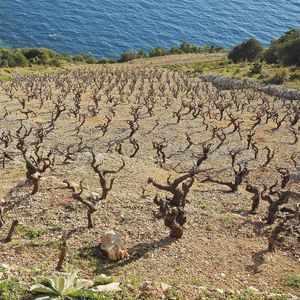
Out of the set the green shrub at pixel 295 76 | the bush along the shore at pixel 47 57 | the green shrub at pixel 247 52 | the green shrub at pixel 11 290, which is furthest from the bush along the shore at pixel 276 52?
the green shrub at pixel 11 290

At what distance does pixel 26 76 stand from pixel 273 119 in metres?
57.7

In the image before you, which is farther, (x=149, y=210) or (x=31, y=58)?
(x=31, y=58)

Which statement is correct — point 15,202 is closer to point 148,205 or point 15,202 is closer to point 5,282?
point 148,205

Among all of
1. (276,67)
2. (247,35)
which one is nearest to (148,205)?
(276,67)

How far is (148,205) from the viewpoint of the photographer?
2478 centimetres

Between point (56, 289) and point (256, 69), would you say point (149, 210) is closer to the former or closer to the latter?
point (56, 289)

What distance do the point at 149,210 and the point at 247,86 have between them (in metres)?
58.6

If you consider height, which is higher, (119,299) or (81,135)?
(119,299)

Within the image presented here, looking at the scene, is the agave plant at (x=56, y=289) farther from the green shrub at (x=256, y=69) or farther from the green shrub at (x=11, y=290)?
the green shrub at (x=256, y=69)

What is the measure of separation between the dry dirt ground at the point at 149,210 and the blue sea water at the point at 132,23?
92858 mm

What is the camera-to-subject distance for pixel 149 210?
2395 cm

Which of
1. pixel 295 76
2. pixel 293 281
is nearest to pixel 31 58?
pixel 295 76

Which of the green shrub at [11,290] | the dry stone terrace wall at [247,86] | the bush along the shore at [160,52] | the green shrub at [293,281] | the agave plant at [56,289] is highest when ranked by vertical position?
the agave plant at [56,289]

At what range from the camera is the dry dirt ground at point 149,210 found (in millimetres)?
18250
